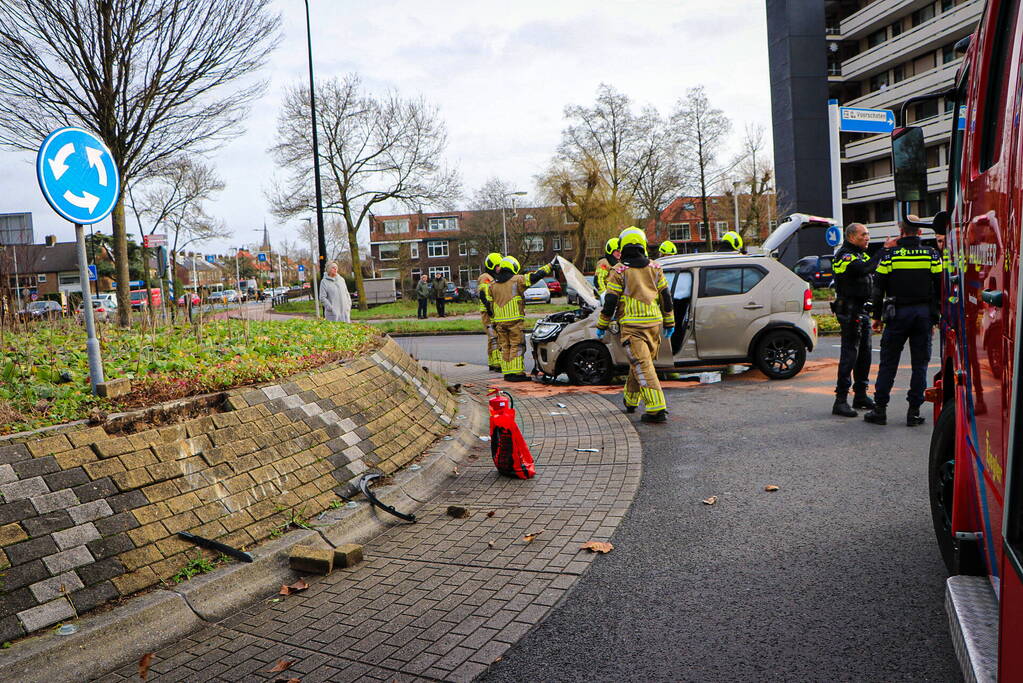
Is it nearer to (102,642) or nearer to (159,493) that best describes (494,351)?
(159,493)

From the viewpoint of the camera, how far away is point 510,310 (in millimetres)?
11750

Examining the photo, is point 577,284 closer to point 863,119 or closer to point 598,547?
point 598,547

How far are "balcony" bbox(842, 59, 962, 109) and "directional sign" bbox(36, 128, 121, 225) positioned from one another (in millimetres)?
45258

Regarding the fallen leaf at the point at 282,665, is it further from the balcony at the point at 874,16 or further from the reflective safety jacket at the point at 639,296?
the balcony at the point at 874,16

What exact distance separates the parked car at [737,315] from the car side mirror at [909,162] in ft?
20.6

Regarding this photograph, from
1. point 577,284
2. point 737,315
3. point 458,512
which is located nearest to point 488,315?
point 577,284

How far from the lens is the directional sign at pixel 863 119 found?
14625 millimetres

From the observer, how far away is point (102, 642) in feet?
11.2

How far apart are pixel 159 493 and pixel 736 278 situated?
325 inches

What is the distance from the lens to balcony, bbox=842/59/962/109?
43062 mm

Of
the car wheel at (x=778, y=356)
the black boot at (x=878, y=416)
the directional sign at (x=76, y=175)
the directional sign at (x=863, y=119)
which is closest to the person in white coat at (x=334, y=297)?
the car wheel at (x=778, y=356)

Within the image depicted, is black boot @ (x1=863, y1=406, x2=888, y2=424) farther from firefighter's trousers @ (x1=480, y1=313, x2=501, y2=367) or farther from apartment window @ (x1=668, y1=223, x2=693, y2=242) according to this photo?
apartment window @ (x1=668, y1=223, x2=693, y2=242)

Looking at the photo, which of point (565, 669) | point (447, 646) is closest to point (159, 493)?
point (447, 646)

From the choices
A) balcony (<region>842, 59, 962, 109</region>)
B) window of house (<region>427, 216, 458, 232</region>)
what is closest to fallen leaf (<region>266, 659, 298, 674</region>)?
balcony (<region>842, 59, 962, 109</region>)
